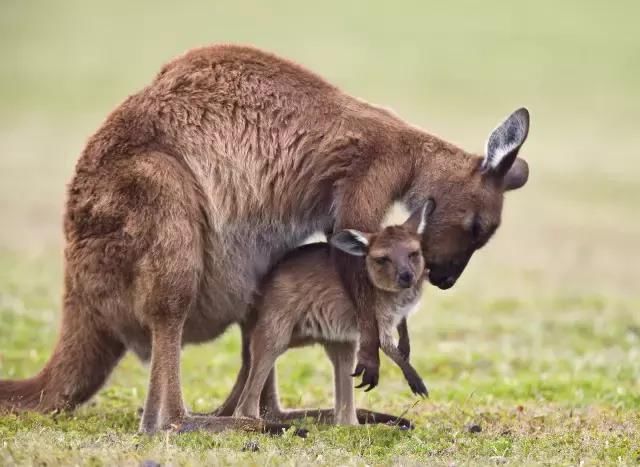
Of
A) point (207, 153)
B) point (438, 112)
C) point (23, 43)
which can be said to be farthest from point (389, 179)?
point (23, 43)

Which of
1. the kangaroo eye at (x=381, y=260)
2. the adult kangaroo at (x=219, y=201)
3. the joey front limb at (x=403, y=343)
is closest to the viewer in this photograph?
the adult kangaroo at (x=219, y=201)

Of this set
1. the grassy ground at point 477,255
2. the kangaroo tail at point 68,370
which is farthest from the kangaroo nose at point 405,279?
the kangaroo tail at point 68,370

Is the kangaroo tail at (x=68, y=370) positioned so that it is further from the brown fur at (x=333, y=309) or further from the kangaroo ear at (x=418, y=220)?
the kangaroo ear at (x=418, y=220)

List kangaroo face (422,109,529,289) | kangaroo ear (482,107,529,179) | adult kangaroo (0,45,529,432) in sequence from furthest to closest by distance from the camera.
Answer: kangaroo face (422,109,529,289) → kangaroo ear (482,107,529,179) → adult kangaroo (0,45,529,432)

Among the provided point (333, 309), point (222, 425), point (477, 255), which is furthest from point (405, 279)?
point (477, 255)

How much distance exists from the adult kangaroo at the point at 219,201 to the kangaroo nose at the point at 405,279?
10.4 inches

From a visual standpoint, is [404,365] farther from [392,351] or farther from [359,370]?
[359,370]

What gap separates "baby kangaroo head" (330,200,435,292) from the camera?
7500mm

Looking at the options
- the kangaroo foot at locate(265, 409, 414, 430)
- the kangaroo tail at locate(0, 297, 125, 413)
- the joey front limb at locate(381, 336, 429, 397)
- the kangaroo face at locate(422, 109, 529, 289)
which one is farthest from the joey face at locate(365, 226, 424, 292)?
the kangaroo tail at locate(0, 297, 125, 413)

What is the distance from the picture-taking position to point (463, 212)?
313 inches

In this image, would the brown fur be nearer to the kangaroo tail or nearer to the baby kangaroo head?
the baby kangaroo head

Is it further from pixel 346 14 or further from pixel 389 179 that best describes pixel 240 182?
pixel 346 14

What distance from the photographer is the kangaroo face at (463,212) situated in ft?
26.1

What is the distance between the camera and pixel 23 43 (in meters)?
47.0
